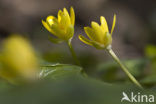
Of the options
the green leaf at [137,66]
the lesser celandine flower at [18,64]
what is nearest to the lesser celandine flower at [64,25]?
the lesser celandine flower at [18,64]

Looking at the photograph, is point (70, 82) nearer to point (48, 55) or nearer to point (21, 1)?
point (48, 55)

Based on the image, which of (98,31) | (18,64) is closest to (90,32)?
(98,31)

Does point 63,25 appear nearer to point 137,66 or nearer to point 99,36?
point 99,36

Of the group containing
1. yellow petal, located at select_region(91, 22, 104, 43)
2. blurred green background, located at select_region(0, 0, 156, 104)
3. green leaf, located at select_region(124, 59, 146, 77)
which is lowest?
yellow petal, located at select_region(91, 22, 104, 43)

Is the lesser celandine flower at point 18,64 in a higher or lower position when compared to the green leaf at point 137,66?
lower

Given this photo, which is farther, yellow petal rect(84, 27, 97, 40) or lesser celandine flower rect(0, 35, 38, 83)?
yellow petal rect(84, 27, 97, 40)

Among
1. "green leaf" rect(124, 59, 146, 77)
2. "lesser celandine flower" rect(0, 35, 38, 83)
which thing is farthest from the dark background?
"lesser celandine flower" rect(0, 35, 38, 83)

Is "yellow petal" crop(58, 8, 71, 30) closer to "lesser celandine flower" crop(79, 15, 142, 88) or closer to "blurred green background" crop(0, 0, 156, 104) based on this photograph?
"lesser celandine flower" crop(79, 15, 142, 88)

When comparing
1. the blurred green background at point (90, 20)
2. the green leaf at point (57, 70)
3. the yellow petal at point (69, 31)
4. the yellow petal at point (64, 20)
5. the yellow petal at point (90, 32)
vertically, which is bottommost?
the green leaf at point (57, 70)

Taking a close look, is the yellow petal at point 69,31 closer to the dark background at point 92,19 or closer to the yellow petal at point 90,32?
the yellow petal at point 90,32
